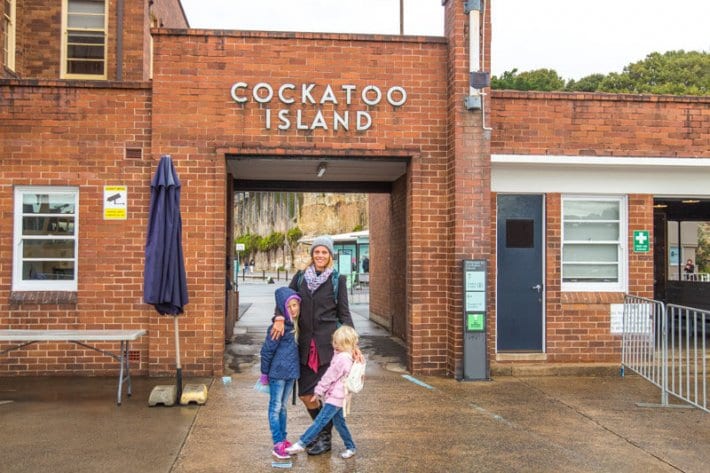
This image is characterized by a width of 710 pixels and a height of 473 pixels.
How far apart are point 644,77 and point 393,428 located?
48.6 m

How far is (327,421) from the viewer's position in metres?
5.70

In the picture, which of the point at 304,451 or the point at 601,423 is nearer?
the point at 304,451

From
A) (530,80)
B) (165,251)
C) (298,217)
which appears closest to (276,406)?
(165,251)

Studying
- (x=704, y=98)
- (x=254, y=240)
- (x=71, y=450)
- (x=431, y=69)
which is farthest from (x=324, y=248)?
(x=254, y=240)

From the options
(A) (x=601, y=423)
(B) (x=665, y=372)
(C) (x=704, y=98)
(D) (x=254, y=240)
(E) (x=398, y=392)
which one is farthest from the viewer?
(D) (x=254, y=240)

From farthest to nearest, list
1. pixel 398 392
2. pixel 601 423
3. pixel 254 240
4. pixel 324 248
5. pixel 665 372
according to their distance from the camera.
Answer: pixel 254 240
pixel 398 392
pixel 665 372
pixel 601 423
pixel 324 248

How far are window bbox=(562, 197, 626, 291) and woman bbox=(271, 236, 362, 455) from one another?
5.47 metres

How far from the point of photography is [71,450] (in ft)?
19.5

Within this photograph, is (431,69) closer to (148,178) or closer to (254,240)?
(148,178)

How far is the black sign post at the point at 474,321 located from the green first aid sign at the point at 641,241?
2.72 meters

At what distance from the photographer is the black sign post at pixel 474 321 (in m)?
9.18

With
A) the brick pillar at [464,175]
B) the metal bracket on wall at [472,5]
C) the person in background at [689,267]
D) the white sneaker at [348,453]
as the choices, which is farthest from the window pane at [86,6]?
the person in background at [689,267]

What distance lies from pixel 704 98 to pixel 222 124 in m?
7.15

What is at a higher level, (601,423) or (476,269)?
(476,269)
